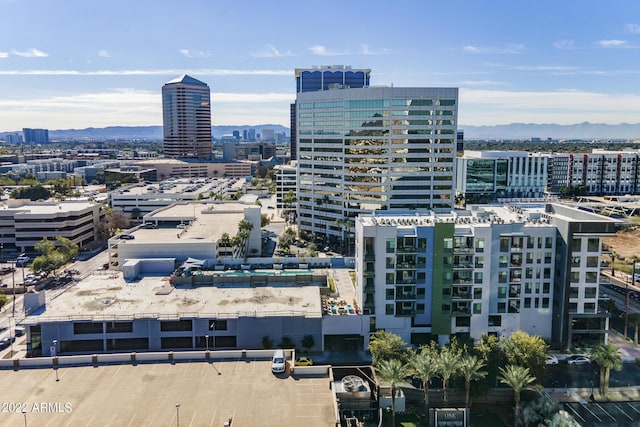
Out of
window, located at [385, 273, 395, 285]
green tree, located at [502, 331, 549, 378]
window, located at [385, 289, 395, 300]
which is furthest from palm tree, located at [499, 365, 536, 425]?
window, located at [385, 273, 395, 285]

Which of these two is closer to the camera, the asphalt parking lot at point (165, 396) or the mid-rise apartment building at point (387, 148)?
the asphalt parking lot at point (165, 396)

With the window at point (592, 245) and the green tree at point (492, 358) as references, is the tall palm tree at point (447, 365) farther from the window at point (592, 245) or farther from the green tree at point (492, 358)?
the window at point (592, 245)

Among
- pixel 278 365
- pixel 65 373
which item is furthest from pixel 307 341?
pixel 65 373

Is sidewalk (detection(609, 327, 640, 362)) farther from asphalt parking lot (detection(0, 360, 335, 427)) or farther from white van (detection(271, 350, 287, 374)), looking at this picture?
white van (detection(271, 350, 287, 374))

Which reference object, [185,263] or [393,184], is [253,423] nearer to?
[185,263]

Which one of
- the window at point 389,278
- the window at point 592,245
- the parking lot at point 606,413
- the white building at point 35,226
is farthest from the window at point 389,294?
the white building at point 35,226

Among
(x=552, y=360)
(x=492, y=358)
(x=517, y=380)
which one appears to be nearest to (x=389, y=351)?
(x=492, y=358)
